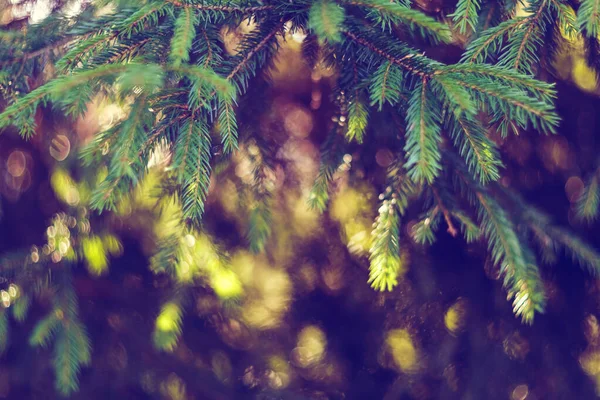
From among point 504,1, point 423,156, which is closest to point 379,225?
point 423,156

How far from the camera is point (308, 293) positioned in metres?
1.79

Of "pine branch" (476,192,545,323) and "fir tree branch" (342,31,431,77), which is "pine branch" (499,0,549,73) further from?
"pine branch" (476,192,545,323)

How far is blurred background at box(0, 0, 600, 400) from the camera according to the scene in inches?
61.8

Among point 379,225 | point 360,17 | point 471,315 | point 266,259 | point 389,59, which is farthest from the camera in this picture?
point 266,259

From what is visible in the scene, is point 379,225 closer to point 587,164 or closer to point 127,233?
point 587,164

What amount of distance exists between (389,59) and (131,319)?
1387mm

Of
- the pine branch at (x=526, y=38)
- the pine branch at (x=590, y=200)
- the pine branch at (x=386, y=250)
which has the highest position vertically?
the pine branch at (x=526, y=38)

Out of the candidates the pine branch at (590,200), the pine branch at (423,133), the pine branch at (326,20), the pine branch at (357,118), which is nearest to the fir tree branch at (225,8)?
the pine branch at (326,20)

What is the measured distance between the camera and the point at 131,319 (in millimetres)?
1844

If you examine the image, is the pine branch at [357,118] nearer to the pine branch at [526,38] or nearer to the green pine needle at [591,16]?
the pine branch at [526,38]

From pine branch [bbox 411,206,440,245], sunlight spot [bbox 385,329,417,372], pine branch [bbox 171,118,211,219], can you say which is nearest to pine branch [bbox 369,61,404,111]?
pine branch [bbox 171,118,211,219]

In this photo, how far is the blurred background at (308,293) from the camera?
5.15 feet

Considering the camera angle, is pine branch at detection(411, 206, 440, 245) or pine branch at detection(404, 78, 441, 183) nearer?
pine branch at detection(404, 78, 441, 183)

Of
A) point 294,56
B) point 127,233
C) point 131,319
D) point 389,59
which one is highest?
point 389,59
